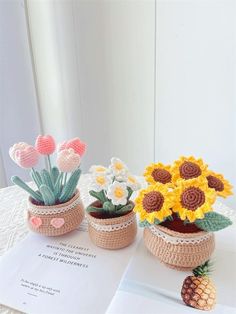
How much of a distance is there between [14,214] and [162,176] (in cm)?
39

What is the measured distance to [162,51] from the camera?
43.5 inches

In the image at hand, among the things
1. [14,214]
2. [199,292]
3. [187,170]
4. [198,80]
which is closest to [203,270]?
[199,292]

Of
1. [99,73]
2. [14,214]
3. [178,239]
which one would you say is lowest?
[14,214]

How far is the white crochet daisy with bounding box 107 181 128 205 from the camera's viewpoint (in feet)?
1.56

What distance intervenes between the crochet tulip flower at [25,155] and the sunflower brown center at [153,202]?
24 centimetres

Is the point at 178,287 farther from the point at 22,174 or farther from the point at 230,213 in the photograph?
the point at 22,174

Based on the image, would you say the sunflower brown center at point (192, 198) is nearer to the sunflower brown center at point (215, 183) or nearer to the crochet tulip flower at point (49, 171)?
the sunflower brown center at point (215, 183)

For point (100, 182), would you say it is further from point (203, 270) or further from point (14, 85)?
point (14, 85)

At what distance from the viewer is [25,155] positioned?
53 centimetres

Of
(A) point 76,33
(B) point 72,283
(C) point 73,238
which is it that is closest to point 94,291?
(B) point 72,283

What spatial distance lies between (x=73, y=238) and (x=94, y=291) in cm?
15

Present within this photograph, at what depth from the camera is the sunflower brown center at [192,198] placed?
0.41 metres

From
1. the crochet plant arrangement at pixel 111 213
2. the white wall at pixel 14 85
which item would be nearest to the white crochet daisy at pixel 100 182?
the crochet plant arrangement at pixel 111 213

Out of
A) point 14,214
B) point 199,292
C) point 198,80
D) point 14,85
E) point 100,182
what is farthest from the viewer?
point 14,85
